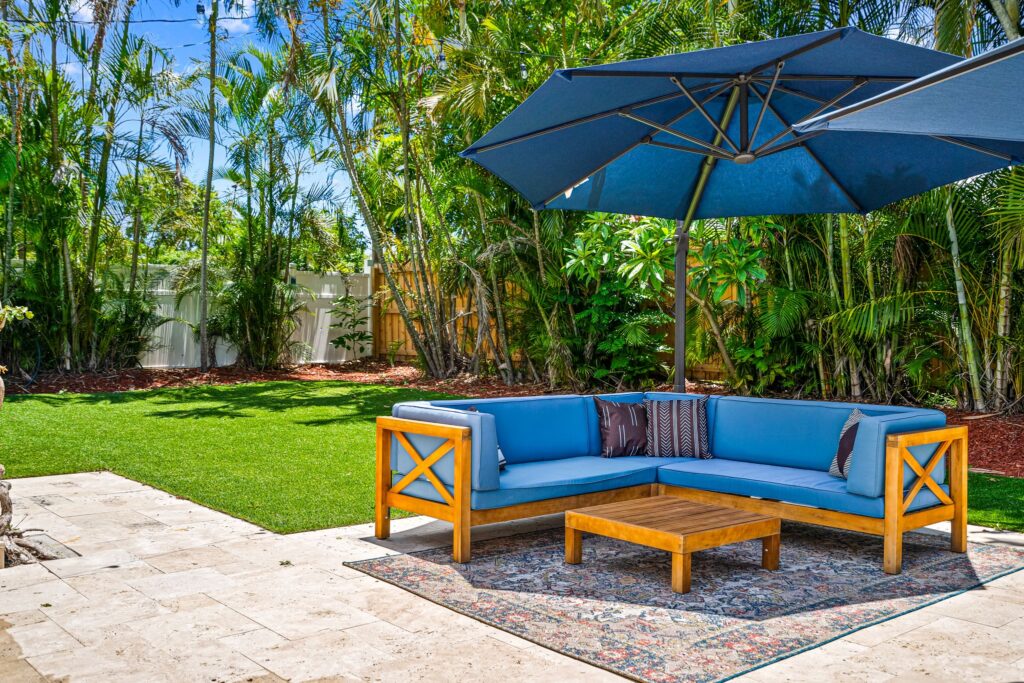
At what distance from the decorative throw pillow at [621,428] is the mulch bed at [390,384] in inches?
111

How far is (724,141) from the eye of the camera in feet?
17.7

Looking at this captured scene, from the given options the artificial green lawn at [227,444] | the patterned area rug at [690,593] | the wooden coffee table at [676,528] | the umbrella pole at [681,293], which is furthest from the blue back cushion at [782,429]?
the artificial green lawn at [227,444]

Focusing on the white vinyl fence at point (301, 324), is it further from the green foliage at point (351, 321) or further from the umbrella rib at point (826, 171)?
the umbrella rib at point (826, 171)

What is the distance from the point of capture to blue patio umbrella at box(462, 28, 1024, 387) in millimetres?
4176

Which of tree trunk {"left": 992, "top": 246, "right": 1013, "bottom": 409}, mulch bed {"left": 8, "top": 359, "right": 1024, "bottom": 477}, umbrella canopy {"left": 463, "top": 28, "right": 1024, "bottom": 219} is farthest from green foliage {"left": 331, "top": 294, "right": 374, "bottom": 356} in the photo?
tree trunk {"left": 992, "top": 246, "right": 1013, "bottom": 409}

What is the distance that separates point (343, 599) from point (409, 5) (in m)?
10.1

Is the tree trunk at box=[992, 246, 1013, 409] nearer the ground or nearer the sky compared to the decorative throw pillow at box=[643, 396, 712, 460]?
nearer the sky

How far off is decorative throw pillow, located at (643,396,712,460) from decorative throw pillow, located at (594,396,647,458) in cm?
6

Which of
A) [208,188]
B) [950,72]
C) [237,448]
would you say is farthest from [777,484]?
[208,188]

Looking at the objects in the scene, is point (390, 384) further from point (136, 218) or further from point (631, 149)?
point (631, 149)

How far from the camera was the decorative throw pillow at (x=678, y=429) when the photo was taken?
17.9ft

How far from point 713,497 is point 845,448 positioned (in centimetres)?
72

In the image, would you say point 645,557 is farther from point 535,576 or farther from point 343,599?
point 343,599

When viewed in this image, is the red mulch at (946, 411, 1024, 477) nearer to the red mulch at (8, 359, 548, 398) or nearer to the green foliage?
the red mulch at (8, 359, 548, 398)
